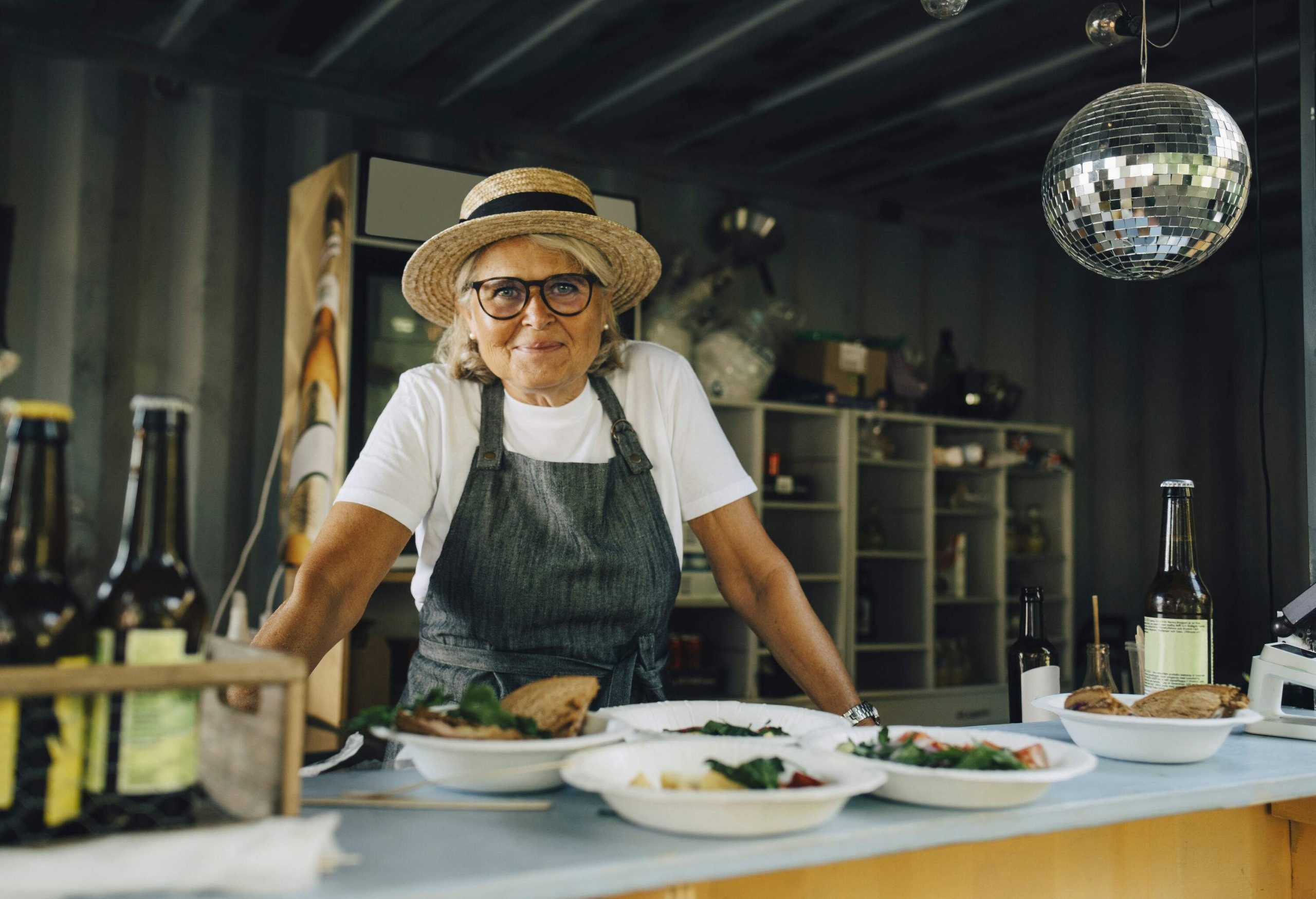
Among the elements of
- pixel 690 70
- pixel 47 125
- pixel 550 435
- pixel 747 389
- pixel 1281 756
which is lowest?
pixel 1281 756

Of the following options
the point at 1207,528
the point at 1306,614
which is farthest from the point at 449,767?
the point at 1207,528

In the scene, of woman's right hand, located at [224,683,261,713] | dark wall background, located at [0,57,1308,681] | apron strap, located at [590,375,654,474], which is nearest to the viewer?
woman's right hand, located at [224,683,261,713]

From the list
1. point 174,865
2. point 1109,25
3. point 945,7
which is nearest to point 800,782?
point 174,865

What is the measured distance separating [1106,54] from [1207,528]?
3.53 m

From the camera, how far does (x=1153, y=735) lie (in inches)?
52.2

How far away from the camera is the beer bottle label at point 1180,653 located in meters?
1.71

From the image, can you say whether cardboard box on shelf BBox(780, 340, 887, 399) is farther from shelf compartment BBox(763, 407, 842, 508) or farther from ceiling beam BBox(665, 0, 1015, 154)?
ceiling beam BBox(665, 0, 1015, 154)

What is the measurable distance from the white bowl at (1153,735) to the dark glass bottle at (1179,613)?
322 mm

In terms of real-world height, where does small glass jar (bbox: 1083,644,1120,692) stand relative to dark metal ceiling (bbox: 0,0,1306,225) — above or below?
below

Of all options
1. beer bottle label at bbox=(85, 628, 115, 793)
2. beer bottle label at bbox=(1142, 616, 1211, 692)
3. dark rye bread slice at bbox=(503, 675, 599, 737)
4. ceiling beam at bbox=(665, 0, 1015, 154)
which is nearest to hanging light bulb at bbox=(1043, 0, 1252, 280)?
beer bottle label at bbox=(1142, 616, 1211, 692)

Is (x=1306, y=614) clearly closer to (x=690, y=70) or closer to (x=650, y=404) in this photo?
(x=650, y=404)

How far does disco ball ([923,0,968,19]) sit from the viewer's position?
1.90m

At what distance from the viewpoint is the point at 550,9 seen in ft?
→ 11.8

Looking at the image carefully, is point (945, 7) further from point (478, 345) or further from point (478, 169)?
point (478, 169)
